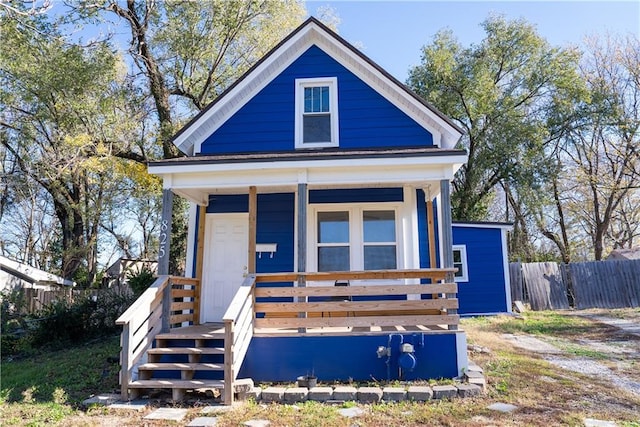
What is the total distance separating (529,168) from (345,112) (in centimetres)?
1395

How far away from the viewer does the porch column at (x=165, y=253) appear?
6645 mm

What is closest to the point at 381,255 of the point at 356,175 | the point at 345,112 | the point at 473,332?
the point at 356,175

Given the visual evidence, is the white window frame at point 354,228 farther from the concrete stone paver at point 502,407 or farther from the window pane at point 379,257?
the concrete stone paver at point 502,407

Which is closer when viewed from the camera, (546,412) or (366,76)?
(546,412)

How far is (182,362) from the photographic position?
6457 millimetres

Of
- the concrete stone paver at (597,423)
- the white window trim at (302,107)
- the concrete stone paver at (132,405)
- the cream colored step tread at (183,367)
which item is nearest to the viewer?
the concrete stone paver at (597,423)

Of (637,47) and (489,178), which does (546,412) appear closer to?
(489,178)

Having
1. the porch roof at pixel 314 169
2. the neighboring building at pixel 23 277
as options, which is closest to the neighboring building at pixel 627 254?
the porch roof at pixel 314 169

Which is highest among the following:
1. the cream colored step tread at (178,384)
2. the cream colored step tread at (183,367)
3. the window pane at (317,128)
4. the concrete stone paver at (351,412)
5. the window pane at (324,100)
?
the window pane at (324,100)

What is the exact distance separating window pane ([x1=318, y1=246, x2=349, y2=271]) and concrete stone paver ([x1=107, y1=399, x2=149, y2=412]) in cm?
397

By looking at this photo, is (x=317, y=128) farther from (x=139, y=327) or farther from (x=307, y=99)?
(x=139, y=327)

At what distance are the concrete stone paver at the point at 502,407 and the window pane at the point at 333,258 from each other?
3.80m

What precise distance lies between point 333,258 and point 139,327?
12.6ft

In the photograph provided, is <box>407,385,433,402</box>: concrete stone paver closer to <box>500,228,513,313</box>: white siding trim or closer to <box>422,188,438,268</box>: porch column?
<box>422,188,438,268</box>: porch column
